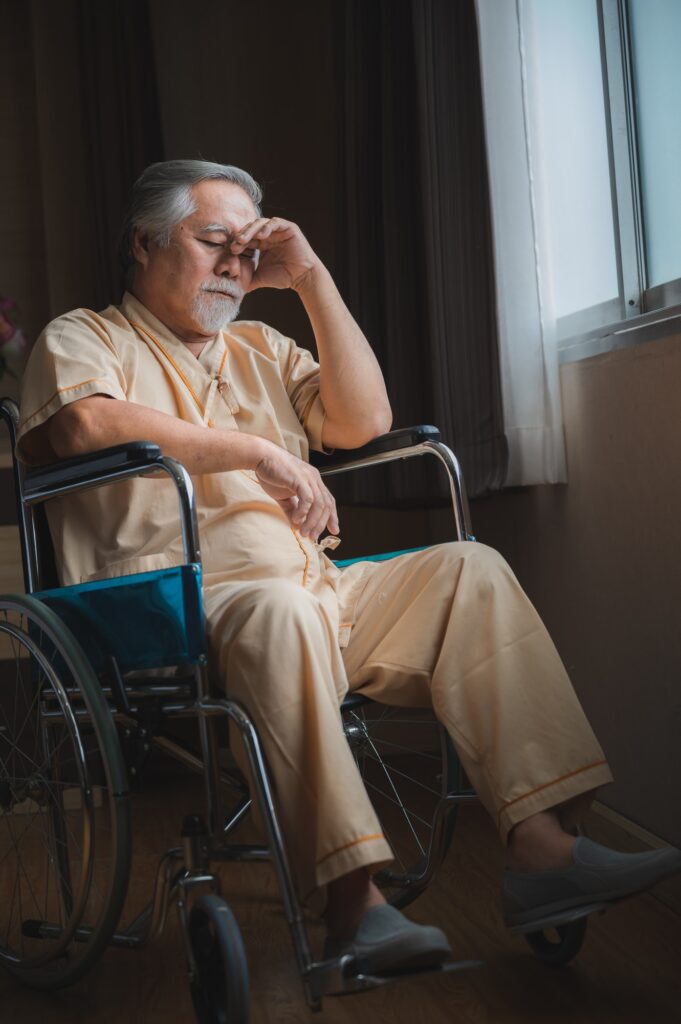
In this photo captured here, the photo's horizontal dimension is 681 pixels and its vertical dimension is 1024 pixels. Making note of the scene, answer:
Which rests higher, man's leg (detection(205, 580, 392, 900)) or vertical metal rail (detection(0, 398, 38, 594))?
vertical metal rail (detection(0, 398, 38, 594))

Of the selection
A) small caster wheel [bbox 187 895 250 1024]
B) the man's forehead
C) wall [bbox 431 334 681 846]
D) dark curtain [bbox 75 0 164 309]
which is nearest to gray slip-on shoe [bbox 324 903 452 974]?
small caster wheel [bbox 187 895 250 1024]

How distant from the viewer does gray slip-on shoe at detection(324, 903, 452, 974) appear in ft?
4.17

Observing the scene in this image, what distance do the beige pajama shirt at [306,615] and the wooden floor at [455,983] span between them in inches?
9.8

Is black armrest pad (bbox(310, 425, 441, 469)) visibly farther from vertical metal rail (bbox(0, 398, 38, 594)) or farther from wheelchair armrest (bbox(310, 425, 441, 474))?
vertical metal rail (bbox(0, 398, 38, 594))

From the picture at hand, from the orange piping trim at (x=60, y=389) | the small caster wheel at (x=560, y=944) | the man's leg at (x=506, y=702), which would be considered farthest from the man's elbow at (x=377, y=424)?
the small caster wheel at (x=560, y=944)

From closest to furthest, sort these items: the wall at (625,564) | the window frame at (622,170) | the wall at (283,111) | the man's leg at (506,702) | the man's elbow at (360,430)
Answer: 1. the man's leg at (506,702)
2. the wall at (625,564)
3. the man's elbow at (360,430)
4. the window frame at (622,170)
5. the wall at (283,111)

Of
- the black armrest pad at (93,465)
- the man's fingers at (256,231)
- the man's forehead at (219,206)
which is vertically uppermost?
the man's forehead at (219,206)

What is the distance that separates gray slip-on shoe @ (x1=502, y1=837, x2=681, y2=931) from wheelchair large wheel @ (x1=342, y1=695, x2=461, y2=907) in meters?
0.21

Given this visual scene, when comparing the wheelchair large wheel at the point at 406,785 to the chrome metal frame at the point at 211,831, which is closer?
the chrome metal frame at the point at 211,831

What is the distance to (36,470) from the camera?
5.43 feet

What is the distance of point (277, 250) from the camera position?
1997 millimetres

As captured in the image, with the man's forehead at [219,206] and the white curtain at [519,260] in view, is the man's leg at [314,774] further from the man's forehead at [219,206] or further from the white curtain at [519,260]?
the white curtain at [519,260]

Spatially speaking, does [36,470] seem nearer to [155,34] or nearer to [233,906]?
[233,906]

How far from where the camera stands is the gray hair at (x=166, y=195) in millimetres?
1966
